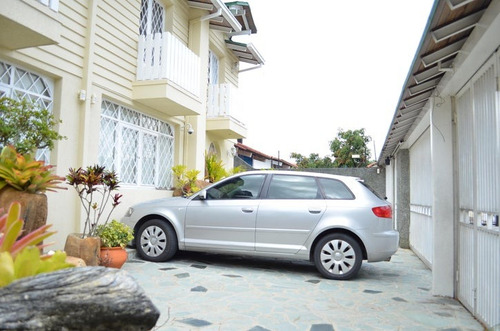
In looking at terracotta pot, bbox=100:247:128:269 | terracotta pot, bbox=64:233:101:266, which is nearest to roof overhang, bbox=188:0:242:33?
terracotta pot, bbox=100:247:128:269

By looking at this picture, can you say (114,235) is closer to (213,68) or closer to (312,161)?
(213,68)

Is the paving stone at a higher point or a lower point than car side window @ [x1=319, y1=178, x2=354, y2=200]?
lower

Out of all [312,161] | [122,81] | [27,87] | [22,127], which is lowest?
[22,127]

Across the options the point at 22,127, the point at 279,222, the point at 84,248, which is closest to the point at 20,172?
the point at 22,127

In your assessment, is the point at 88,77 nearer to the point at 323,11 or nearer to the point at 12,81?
the point at 12,81

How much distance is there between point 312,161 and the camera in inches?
1496

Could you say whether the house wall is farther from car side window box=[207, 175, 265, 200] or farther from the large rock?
the large rock

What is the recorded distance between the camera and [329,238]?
5.96 m

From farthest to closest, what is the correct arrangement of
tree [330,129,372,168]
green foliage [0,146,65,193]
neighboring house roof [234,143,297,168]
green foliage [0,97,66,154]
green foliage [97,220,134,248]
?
tree [330,129,372,168]
neighboring house roof [234,143,297,168]
green foliage [97,220,134,248]
green foliage [0,97,66,154]
green foliage [0,146,65,193]

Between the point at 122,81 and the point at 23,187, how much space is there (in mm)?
4325

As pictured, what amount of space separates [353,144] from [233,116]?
2288 cm

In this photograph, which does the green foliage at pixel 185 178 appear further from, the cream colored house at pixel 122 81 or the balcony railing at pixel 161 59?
the balcony railing at pixel 161 59

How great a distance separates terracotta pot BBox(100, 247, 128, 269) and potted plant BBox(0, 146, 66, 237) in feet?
6.49

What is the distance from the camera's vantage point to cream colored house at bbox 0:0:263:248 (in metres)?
5.38
